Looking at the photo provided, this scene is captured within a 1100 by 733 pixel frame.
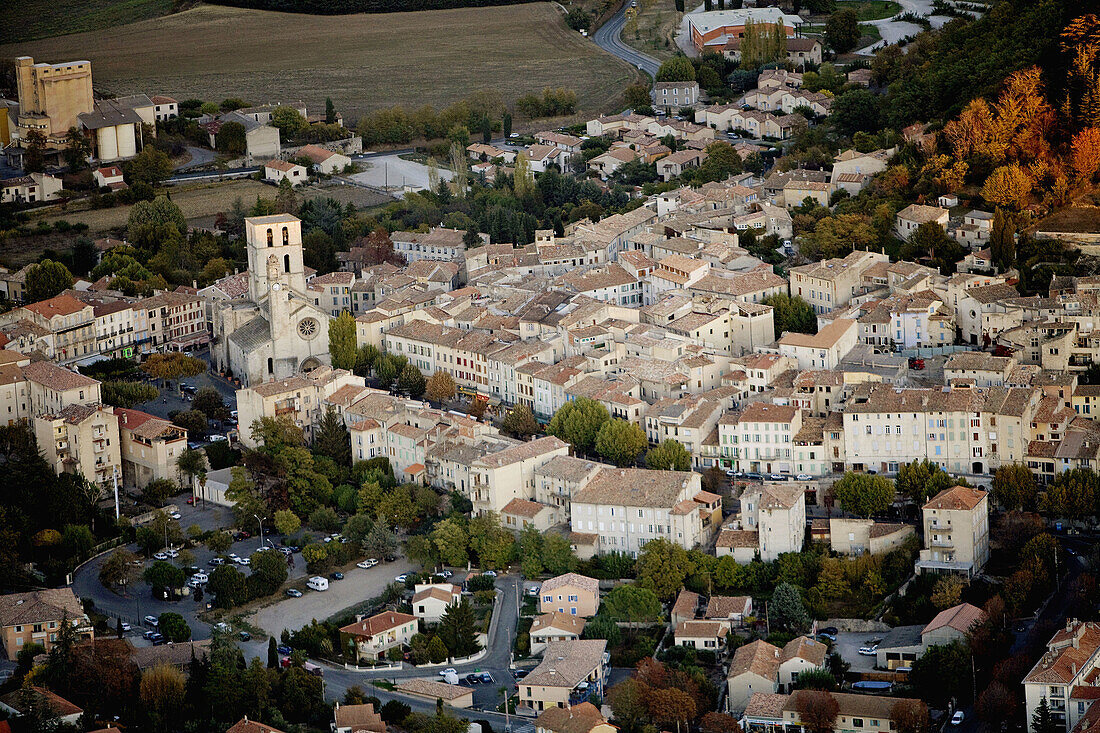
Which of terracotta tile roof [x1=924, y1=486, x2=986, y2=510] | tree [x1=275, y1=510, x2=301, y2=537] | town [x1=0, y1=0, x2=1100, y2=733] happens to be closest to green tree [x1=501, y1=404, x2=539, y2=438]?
town [x1=0, y1=0, x2=1100, y2=733]

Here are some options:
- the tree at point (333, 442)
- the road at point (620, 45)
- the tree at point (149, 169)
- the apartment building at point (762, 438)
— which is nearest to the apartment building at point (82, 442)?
the tree at point (333, 442)

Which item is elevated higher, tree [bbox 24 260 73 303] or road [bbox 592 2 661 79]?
road [bbox 592 2 661 79]

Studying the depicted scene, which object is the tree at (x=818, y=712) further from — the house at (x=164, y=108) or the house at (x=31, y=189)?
the house at (x=164, y=108)

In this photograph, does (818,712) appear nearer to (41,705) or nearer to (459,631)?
(459,631)

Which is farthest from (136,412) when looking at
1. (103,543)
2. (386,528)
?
(386,528)

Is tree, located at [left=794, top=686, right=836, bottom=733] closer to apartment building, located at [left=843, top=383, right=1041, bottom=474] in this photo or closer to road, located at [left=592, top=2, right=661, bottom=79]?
apartment building, located at [left=843, top=383, right=1041, bottom=474]
